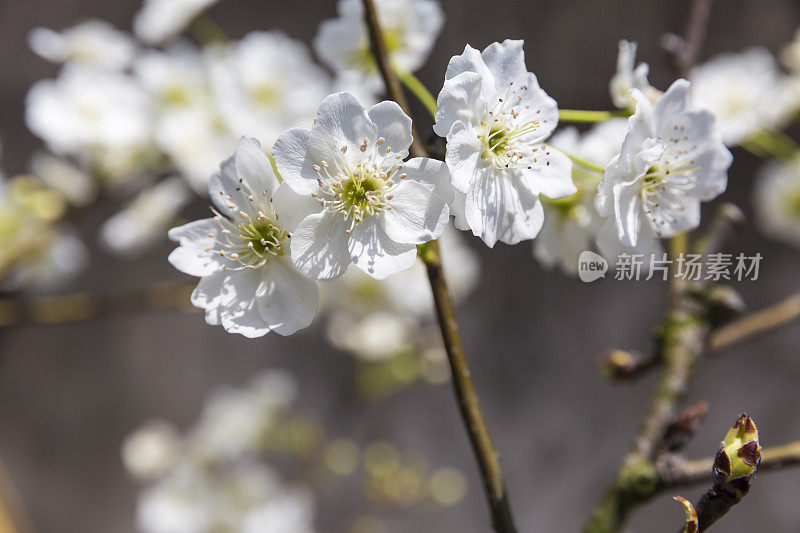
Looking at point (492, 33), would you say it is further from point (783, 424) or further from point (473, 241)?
point (783, 424)

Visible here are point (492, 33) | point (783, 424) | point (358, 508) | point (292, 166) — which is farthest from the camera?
point (358, 508)

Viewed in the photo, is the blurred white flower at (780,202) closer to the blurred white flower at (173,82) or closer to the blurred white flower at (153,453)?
the blurred white flower at (173,82)

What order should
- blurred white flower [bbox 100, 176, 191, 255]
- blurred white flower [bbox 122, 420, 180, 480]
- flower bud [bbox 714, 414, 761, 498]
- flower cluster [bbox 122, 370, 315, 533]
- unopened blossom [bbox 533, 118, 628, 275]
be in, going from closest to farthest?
flower bud [bbox 714, 414, 761, 498]
unopened blossom [bbox 533, 118, 628, 275]
blurred white flower [bbox 100, 176, 191, 255]
flower cluster [bbox 122, 370, 315, 533]
blurred white flower [bbox 122, 420, 180, 480]

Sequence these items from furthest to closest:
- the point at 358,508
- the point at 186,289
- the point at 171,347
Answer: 1. the point at 171,347
2. the point at 358,508
3. the point at 186,289

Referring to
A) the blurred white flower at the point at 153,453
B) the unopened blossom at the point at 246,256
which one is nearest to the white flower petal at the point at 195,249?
the unopened blossom at the point at 246,256

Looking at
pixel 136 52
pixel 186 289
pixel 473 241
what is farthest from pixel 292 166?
pixel 473 241

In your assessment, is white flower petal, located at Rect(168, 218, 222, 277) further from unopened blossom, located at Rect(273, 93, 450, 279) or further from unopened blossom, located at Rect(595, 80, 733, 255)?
unopened blossom, located at Rect(595, 80, 733, 255)

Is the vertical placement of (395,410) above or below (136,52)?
below

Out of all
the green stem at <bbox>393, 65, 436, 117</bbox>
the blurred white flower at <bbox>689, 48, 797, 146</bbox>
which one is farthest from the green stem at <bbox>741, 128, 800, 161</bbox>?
the green stem at <bbox>393, 65, 436, 117</bbox>
